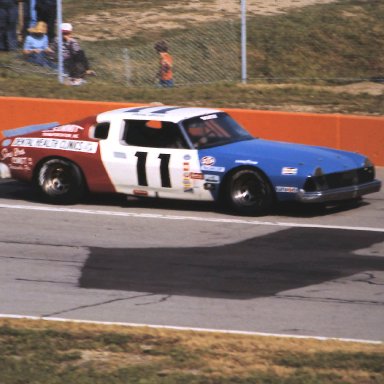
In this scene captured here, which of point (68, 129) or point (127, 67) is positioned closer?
point (68, 129)

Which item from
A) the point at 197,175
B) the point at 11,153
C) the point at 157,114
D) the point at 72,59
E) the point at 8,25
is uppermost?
the point at 8,25

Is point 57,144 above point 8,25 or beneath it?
beneath

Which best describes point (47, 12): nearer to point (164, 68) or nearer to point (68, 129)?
point (164, 68)

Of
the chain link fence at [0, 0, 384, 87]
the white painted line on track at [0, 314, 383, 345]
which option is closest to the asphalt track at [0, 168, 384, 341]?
the white painted line on track at [0, 314, 383, 345]

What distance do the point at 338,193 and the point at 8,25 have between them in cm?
1034

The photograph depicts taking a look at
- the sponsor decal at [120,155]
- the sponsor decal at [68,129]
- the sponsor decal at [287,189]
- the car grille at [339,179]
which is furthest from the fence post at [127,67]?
the sponsor decal at [287,189]

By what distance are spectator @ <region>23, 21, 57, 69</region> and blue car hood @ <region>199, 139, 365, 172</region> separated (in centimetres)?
795

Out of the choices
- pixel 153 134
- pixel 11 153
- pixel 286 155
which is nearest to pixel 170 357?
pixel 286 155

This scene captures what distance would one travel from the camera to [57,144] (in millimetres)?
13875

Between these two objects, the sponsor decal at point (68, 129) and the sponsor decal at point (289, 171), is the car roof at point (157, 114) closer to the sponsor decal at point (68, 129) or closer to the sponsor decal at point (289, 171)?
the sponsor decal at point (68, 129)

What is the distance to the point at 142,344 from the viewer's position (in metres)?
7.81

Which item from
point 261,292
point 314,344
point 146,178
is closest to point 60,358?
point 314,344

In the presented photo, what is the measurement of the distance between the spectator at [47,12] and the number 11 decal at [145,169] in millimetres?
8071

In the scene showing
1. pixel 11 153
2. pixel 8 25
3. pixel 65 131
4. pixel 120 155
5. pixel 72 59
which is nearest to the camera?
pixel 120 155
